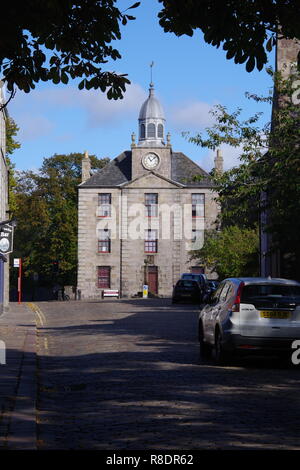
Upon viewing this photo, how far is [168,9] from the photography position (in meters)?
9.95

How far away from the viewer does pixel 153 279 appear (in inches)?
3017

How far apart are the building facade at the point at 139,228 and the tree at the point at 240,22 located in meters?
66.8

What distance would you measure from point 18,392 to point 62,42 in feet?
15.0

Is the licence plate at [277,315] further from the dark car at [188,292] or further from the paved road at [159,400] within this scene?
the dark car at [188,292]

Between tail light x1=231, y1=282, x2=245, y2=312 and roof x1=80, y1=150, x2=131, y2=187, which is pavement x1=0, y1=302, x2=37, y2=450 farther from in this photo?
roof x1=80, y1=150, x2=131, y2=187

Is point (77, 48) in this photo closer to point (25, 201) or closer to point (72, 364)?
point (72, 364)

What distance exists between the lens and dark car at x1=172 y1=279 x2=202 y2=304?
48.0 metres

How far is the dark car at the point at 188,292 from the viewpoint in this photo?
47975mm

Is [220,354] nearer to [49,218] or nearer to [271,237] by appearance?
[271,237]

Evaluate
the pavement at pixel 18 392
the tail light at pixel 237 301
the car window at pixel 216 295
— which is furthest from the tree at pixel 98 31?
the car window at pixel 216 295

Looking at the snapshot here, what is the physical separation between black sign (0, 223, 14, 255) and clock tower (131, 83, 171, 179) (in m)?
48.5

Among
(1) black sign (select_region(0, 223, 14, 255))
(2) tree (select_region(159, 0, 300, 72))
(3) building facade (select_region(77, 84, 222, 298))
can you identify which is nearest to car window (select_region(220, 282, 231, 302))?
(2) tree (select_region(159, 0, 300, 72))
